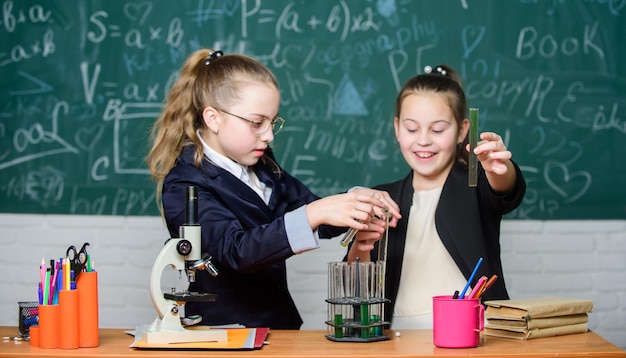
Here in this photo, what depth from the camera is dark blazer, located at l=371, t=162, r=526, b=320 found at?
7.11 ft

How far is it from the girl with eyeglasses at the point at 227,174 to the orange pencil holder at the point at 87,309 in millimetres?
290

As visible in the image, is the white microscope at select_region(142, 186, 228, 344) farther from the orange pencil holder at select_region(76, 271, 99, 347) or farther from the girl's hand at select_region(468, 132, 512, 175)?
the girl's hand at select_region(468, 132, 512, 175)

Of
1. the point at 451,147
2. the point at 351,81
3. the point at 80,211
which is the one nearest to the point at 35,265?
the point at 80,211

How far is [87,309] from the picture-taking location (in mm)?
1722

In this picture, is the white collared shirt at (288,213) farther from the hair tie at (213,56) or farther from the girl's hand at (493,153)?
the girl's hand at (493,153)

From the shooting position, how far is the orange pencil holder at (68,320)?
1.69m

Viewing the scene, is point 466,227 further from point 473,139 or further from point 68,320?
point 68,320

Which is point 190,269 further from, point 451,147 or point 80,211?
point 80,211

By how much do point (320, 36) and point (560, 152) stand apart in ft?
3.80

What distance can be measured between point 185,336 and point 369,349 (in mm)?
379

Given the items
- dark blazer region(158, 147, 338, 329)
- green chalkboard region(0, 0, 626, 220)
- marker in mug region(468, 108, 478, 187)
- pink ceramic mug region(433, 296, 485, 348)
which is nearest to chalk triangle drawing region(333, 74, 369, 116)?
green chalkboard region(0, 0, 626, 220)

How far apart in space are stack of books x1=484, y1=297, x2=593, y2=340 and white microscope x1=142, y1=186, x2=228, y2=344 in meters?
0.60

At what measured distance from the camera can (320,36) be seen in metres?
3.57

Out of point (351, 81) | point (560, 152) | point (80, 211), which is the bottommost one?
point (80, 211)
